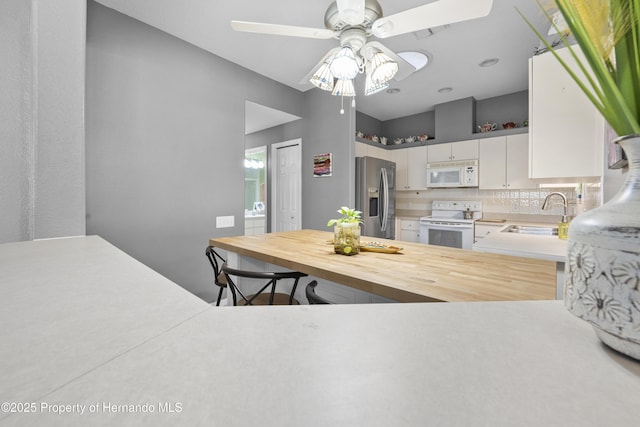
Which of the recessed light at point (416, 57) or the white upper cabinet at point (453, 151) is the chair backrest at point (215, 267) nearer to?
the recessed light at point (416, 57)

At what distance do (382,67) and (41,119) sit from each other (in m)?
1.65

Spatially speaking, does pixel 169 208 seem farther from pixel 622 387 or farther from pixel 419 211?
pixel 419 211

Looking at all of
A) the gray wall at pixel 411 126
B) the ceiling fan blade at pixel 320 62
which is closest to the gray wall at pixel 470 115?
the gray wall at pixel 411 126

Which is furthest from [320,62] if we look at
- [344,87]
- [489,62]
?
[489,62]

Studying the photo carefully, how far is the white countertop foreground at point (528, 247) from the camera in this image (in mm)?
1645

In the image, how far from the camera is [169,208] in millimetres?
2600

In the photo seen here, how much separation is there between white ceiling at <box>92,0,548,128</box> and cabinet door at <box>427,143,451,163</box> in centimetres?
83

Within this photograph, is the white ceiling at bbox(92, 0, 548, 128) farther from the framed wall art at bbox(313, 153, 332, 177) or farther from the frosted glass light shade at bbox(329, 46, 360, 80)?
the frosted glass light shade at bbox(329, 46, 360, 80)

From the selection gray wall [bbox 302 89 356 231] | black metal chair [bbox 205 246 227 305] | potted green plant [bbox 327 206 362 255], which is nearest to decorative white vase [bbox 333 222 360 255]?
potted green plant [bbox 327 206 362 255]

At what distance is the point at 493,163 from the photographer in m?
3.97

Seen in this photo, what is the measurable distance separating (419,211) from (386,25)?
13.1 feet

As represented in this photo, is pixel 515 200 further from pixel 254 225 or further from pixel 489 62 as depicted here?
pixel 254 225

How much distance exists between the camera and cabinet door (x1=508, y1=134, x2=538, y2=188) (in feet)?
12.2

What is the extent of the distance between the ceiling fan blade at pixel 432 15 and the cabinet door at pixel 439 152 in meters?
3.27
